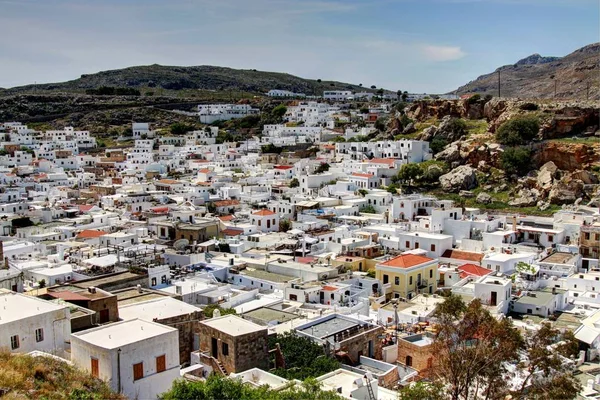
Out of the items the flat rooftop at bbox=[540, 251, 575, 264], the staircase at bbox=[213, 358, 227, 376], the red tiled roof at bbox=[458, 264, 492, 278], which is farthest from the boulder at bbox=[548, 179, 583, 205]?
the staircase at bbox=[213, 358, 227, 376]

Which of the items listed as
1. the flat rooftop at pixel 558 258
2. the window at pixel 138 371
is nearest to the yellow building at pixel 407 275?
the flat rooftop at pixel 558 258

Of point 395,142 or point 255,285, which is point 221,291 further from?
point 395,142

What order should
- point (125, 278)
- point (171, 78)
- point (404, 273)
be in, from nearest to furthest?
point (125, 278)
point (404, 273)
point (171, 78)

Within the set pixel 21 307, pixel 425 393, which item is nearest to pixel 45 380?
pixel 21 307

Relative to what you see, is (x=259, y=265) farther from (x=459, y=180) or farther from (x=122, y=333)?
(x=459, y=180)

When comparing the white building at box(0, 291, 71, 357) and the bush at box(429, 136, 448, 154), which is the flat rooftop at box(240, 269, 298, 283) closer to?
the white building at box(0, 291, 71, 357)

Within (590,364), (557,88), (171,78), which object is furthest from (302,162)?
(171,78)
